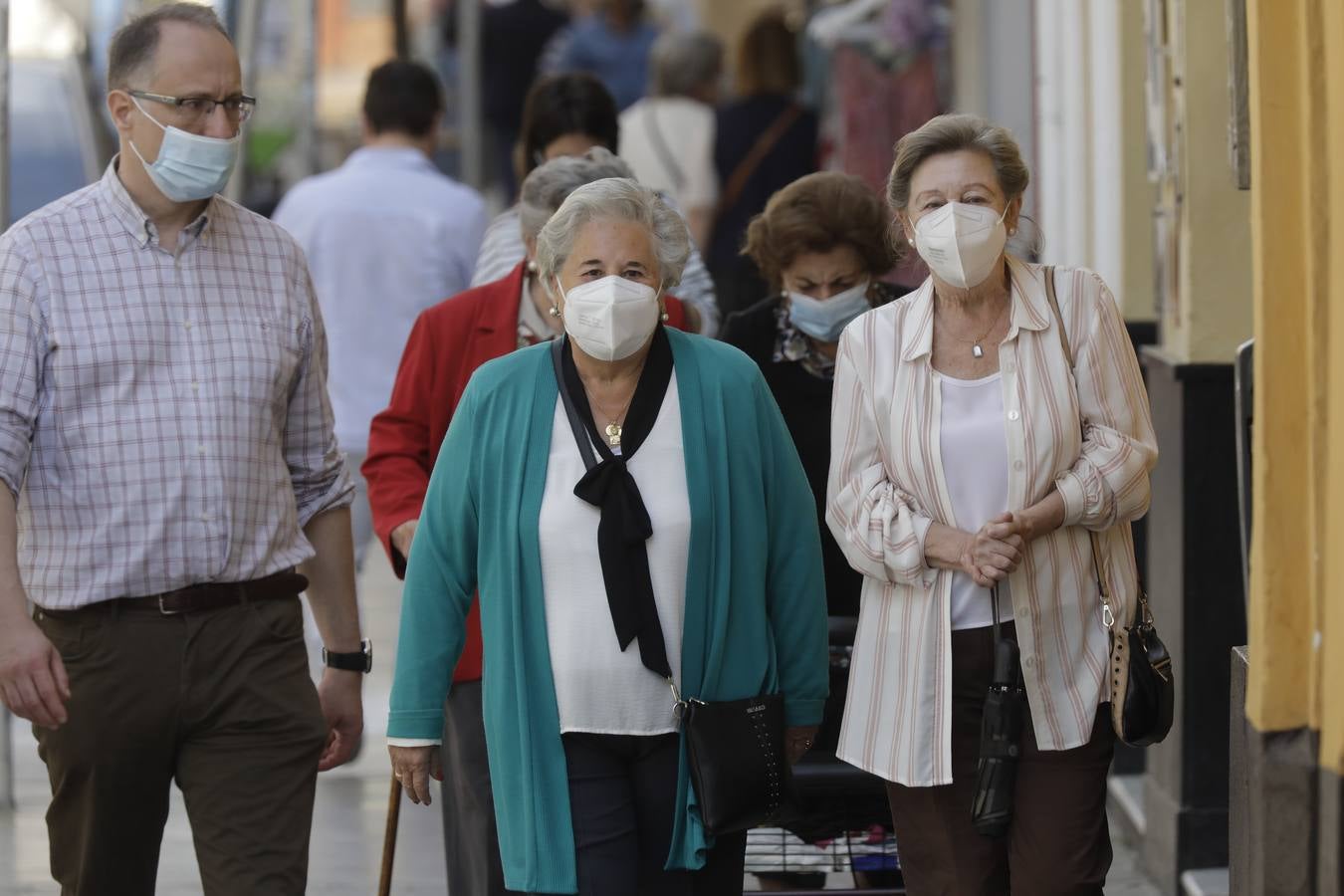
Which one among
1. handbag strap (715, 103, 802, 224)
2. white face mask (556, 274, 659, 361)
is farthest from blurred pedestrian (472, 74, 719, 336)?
handbag strap (715, 103, 802, 224)

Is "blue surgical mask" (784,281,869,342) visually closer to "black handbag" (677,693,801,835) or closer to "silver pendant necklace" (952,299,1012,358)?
"silver pendant necklace" (952,299,1012,358)

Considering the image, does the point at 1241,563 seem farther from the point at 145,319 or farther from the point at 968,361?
the point at 145,319

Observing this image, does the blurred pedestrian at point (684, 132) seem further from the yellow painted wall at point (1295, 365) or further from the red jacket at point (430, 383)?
the yellow painted wall at point (1295, 365)

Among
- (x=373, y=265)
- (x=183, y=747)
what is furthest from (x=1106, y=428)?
(x=373, y=265)

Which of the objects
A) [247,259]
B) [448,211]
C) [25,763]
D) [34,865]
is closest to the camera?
[247,259]

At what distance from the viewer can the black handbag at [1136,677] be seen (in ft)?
13.1

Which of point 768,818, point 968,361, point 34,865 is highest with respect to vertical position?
point 968,361

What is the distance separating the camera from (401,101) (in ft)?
24.2

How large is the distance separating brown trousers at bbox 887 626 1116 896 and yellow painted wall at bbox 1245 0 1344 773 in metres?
0.69

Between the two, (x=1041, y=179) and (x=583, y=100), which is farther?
(x=1041, y=179)

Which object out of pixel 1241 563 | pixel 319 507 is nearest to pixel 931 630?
pixel 319 507

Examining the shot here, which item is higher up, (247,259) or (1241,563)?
(247,259)

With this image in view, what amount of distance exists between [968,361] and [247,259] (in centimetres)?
141

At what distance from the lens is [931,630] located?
4070 millimetres
